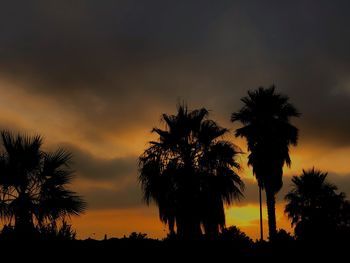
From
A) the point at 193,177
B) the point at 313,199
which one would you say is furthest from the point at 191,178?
the point at 313,199

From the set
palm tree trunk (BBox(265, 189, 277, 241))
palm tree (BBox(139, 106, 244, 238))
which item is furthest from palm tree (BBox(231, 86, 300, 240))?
palm tree (BBox(139, 106, 244, 238))

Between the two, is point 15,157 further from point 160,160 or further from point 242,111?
point 242,111

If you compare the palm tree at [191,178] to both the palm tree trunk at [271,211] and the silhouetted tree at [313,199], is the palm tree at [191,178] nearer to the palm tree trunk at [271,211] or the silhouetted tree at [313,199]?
the palm tree trunk at [271,211]

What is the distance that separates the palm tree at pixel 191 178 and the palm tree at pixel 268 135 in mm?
7732

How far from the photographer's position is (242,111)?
3541cm

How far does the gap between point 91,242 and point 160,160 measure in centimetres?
1271

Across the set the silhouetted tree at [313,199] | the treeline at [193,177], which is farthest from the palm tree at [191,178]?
the silhouetted tree at [313,199]

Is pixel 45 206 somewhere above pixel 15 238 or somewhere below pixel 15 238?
above

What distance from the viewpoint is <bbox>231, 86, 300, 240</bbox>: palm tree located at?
33.4 meters

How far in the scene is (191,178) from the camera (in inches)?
976

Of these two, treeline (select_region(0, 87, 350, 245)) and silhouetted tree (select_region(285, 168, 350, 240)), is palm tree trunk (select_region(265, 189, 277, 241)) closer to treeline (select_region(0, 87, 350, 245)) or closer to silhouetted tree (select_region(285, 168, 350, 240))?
treeline (select_region(0, 87, 350, 245))

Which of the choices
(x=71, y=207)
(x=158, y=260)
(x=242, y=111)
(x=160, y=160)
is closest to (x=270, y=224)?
(x=242, y=111)

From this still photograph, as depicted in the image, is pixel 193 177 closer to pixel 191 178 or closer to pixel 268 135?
pixel 191 178

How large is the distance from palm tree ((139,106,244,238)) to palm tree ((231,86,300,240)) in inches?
304
